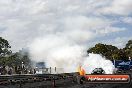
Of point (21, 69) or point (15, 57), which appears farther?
point (15, 57)

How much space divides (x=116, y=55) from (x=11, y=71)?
113m

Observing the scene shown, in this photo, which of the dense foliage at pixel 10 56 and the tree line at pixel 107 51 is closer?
the dense foliage at pixel 10 56

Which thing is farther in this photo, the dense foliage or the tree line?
the tree line

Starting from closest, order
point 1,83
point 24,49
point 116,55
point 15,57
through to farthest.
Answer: point 1,83 < point 24,49 < point 15,57 < point 116,55

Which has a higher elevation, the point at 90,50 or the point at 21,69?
the point at 90,50

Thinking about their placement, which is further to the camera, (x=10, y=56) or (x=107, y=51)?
(x=107, y=51)

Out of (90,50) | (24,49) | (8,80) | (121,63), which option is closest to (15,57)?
(24,49)

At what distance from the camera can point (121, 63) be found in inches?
3285

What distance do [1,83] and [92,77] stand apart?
23741 millimetres

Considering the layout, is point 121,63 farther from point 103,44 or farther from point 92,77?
point 103,44

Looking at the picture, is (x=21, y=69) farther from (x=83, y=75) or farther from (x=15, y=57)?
(x=15, y=57)

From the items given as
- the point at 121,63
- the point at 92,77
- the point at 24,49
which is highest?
the point at 24,49

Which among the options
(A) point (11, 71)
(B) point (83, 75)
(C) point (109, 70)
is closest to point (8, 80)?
(A) point (11, 71)

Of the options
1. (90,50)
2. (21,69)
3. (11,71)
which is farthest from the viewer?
(90,50)
